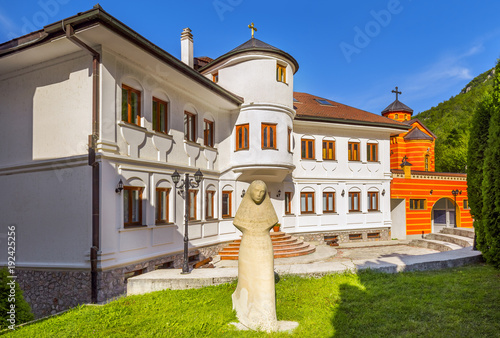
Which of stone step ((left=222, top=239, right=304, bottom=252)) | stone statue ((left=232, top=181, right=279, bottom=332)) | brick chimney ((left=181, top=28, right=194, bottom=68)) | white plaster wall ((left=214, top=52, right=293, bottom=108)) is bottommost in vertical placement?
stone step ((left=222, top=239, right=304, bottom=252))

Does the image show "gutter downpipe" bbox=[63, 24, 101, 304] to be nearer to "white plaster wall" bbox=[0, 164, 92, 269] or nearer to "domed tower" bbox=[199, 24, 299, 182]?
"white plaster wall" bbox=[0, 164, 92, 269]

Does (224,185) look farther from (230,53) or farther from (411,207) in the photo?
(411,207)

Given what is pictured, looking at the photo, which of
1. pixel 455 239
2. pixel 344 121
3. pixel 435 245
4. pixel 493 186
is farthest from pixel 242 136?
pixel 455 239

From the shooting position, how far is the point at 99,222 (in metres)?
8.60

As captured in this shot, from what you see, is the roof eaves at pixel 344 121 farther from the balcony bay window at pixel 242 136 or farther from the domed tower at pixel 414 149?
the domed tower at pixel 414 149

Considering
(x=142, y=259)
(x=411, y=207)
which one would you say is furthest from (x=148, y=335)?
(x=411, y=207)

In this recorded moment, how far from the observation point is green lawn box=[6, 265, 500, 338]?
5.46 meters

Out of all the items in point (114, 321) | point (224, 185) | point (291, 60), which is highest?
point (291, 60)

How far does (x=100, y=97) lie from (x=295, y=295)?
7076 mm

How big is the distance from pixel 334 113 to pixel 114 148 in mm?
13624

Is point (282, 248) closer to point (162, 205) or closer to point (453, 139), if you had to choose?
point (162, 205)

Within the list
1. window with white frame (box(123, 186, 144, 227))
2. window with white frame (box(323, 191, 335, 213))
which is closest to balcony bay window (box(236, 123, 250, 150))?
window with white frame (box(123, 186, 144, 227))

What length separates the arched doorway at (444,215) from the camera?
23.9m

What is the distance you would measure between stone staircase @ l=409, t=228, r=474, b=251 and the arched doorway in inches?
150
